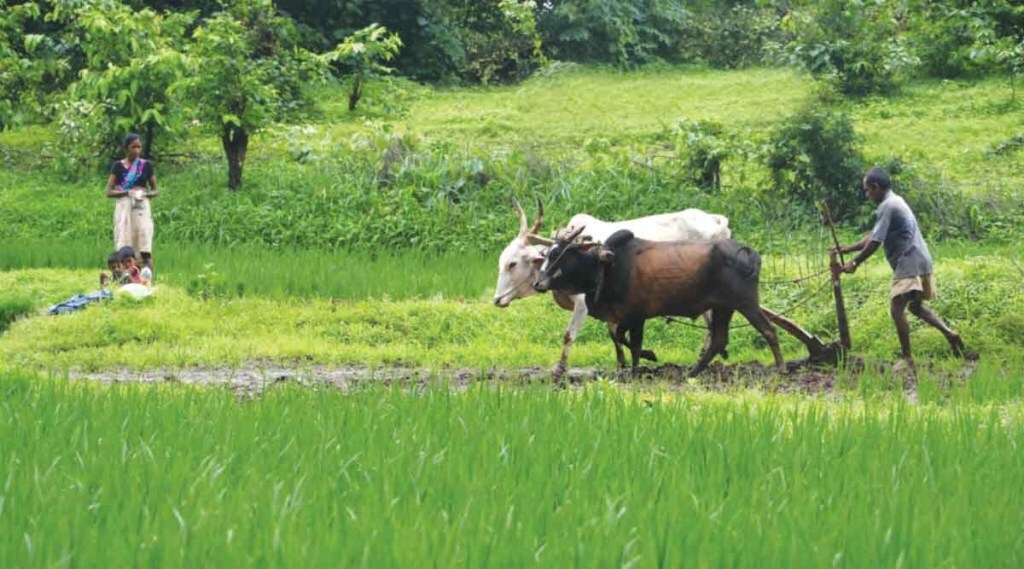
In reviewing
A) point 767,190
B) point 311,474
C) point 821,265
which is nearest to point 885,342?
point 821,265

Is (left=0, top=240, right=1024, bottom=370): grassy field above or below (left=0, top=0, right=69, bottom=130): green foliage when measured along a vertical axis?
below

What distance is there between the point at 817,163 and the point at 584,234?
5143 millimetres

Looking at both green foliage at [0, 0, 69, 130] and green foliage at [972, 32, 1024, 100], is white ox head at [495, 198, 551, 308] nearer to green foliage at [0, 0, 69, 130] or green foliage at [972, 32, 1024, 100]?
green foliage at [972, 32, 1024, 100]

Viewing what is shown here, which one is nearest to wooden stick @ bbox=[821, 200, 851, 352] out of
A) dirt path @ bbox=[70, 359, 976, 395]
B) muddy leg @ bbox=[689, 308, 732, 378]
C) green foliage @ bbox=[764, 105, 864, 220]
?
dirt path @ bbox=[70, 359, 976, 395]

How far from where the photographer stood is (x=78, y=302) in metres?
10.2

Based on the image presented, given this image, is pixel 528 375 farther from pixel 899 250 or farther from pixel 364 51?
pixel 364 51

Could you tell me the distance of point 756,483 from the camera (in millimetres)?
4109

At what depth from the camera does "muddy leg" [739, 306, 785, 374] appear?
27.1 feet

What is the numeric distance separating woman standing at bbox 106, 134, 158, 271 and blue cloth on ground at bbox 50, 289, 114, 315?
1102 millimetres

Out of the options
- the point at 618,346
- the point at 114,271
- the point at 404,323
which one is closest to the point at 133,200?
the point at 114,271

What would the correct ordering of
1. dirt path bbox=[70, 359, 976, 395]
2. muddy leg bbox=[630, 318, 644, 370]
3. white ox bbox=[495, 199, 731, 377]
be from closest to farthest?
dirt path bbox=[70, 359, 976, 395] → muddy leg bbox=[630, 318, 644, 370] → white ox bbox=[495, 199, 731, 377]

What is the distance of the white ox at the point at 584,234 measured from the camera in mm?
8703

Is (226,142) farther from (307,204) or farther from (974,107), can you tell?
(974,107)

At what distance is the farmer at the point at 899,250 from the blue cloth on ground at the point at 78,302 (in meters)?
5.12
